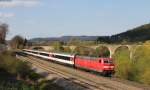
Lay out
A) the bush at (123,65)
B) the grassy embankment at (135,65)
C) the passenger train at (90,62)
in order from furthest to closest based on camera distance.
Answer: the bush at (123,65) < the grassy embankment at (135,65) < the passenger train at (90,62)

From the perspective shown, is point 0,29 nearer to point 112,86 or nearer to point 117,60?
point 117,60

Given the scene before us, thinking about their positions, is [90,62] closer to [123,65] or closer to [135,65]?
[123,65]

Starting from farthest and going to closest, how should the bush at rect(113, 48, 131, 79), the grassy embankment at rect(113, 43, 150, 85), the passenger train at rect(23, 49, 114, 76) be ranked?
the bush at rect(113, 48, 131, 79)
the grassy embankment at rect(113, 43, 150, 85)
the passenger train at rect(23, 49, 114, 76)

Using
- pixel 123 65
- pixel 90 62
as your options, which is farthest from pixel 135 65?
pixel 90 62

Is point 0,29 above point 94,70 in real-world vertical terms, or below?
above

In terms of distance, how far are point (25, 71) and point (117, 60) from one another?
43.1 ft

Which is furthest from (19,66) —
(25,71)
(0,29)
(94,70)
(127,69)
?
(0,29)

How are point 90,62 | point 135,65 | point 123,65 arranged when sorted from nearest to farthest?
1. point 90,62
2. point 135,65
3. point 123,65

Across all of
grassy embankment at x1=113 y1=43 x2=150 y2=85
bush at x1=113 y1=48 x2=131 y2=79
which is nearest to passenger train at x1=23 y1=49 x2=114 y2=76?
grassy embankment at x1=113 y1=43 x2=150 y2=85

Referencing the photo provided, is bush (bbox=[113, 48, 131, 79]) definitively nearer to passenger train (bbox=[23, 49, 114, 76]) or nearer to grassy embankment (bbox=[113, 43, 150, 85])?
grassy embankment (bbox=[113, 43, 150, 85])

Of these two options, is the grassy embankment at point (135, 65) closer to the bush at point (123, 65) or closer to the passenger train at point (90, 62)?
the bush at point (123, 65)

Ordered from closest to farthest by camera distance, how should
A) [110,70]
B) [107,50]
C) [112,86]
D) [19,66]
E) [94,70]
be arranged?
[112,86], [110,70], [94,70], [19,66], [107,50]

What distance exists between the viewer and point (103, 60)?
49062 millimetres

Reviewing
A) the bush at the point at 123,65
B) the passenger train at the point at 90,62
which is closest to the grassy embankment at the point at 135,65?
the bush at the point at 123,65
